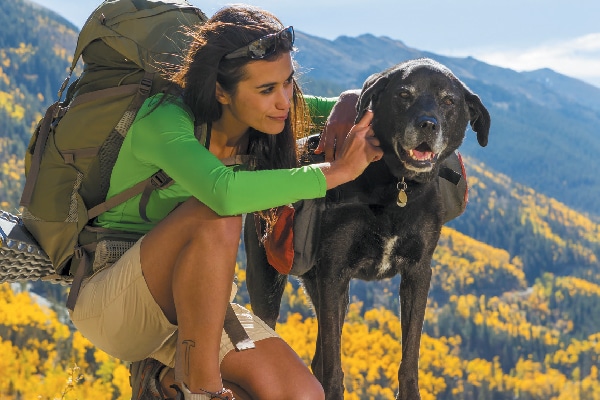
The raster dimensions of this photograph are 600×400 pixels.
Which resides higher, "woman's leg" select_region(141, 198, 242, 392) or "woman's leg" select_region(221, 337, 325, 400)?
Result: "woman's leg" select_region(141, 198, 242, 392)

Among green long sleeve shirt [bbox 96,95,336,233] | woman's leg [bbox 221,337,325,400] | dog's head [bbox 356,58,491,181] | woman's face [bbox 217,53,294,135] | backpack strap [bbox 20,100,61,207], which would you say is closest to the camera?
green long sleeve shirt [bbox 96,95,336,233]

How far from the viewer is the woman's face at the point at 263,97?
362 cm

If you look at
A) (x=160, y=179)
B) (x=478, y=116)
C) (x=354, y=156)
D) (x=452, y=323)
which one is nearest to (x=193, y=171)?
(x=160, y=179)

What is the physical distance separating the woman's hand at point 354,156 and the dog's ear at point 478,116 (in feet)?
1.97

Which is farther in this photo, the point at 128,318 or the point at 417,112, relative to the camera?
the point at 417,112

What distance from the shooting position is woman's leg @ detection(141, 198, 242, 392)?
341 centimetres

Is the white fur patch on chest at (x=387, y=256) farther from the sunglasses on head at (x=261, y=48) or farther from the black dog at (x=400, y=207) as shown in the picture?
the sunglasses on head at (x=261, y=48)

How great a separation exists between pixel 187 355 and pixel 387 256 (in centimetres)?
125

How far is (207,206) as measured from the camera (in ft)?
11.2

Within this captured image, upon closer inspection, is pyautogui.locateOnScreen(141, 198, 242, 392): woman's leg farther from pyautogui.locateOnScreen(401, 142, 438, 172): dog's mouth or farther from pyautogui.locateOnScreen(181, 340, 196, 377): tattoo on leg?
pyautogui.locateOnScreen(401, 142, 438, 172): dog's mouth

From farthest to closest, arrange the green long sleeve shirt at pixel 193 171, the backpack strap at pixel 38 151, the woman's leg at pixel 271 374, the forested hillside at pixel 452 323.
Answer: the forested hillside at pixel 452 323 → the backpack strap at pixel 38 151 → the woman's leg at pixel 271 374 → the green long sleeve shirt at pixel 193 171

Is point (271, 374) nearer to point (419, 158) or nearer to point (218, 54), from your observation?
point (419, 158)

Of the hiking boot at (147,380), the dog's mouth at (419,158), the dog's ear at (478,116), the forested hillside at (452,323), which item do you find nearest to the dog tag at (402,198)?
the dog's mouth at (419,158)

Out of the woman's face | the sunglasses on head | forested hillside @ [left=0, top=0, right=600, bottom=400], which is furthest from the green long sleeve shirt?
forested hillside @ [left=0, top=0, right=600, bottom=400]
